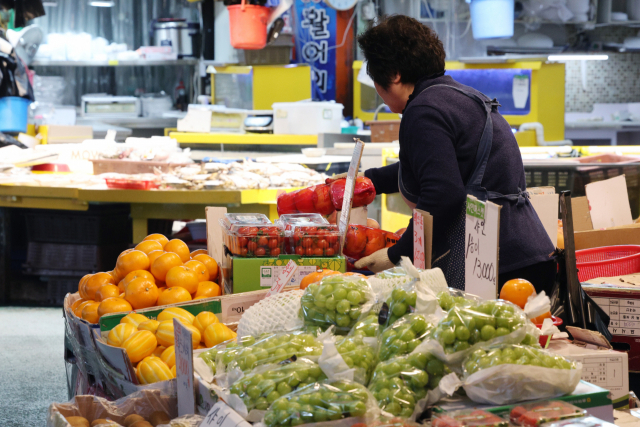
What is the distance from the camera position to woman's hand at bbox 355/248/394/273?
2.15m

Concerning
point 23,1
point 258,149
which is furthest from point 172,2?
point 258,149

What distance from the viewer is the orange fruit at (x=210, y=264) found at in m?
2.35

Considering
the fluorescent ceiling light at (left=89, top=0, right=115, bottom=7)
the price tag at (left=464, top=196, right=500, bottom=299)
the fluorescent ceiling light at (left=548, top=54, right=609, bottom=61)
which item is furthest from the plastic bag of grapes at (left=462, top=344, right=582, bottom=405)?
the fluorescent ceiling light at (left=89, top=0, right=115, bottom=7)

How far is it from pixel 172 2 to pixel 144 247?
326 inches

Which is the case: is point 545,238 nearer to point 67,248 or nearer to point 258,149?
point 67,248

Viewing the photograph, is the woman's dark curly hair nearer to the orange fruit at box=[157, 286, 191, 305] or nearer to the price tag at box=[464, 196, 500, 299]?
the price tag at box=[464, 196, 500, 299]

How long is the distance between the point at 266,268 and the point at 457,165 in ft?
2.27

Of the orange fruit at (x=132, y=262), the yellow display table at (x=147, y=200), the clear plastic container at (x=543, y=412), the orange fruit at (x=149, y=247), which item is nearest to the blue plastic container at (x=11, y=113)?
the yellow display table at (x=147, y=200)

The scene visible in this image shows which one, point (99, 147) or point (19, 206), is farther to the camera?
point (99, 147)

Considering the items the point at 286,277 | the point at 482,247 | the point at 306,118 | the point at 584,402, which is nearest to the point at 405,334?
the point at 584,402

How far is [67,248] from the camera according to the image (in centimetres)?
474

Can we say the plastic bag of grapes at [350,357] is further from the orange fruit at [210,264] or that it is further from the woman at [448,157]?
the orange fruit at [210,264]

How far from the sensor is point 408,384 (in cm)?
113

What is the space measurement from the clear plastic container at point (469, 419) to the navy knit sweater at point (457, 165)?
936 mm
